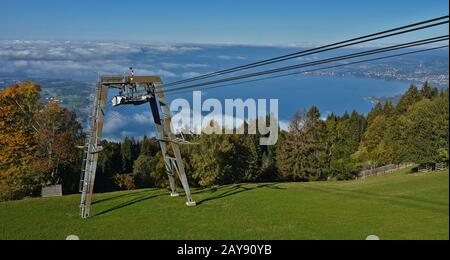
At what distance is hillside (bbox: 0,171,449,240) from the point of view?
17781 millimetres

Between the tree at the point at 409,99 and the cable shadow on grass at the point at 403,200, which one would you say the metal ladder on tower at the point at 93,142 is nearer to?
the cable shadow on grass at the point at 403,200

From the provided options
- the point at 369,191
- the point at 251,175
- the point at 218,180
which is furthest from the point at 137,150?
the point at 369,191

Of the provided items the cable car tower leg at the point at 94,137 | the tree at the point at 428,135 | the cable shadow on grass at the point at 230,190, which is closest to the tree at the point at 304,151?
the tree at the point at 428,135

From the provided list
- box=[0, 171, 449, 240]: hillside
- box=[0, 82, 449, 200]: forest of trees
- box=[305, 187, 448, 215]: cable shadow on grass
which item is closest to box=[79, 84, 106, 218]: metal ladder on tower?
box=[0, 171, 449, 240]: hillside

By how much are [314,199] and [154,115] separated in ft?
34.7

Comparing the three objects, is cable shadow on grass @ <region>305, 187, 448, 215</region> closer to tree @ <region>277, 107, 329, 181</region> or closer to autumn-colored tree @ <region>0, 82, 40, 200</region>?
autumn-colored tree @ <region>0, 82, 40, 200</region>

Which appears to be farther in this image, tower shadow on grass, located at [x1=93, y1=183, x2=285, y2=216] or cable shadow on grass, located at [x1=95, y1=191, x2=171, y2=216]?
tower shadow on grass, located at [x1=93, y1=183, x2=285, y2=216]

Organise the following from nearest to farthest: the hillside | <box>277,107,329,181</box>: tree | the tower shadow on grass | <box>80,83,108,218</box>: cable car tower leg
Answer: the hillside, <box>80,83,108,218</box>: cable car tower leg, the tower shadow on grass, <box>277,107,329,181</box>: tree

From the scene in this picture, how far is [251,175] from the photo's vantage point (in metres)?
65.1

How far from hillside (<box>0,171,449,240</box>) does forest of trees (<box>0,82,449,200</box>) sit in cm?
932

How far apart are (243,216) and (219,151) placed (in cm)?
2942

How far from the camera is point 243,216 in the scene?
832 inches

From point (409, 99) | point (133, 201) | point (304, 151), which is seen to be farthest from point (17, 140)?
point (409, 99)

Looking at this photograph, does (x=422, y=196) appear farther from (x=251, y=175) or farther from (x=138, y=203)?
(x=251, y=175)
